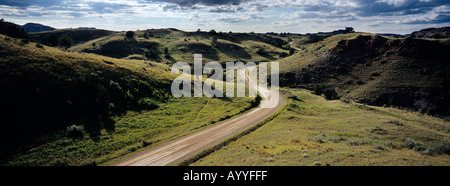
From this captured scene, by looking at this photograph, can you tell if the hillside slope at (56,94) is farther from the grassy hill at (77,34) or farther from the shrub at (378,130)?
the grassy hill at (77,34)

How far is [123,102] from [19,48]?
18.8 meters

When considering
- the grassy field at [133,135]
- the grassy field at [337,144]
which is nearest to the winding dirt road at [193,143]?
the grassy field at [133,135]

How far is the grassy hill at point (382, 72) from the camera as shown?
167 feet

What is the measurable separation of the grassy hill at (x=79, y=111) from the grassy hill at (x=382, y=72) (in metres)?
38.9

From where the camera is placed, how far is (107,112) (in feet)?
102

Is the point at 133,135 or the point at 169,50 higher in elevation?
the point at 169,50

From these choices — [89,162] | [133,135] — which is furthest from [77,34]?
[89,162]

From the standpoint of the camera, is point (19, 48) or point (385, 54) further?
point (385, 54)

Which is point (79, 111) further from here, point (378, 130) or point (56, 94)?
point (378, 130)

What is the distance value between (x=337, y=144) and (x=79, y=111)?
34439 mm

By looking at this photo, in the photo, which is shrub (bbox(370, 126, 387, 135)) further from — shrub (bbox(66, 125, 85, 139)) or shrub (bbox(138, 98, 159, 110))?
shrub (bbox(66, 125, 85, 139))

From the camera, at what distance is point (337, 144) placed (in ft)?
74.1
